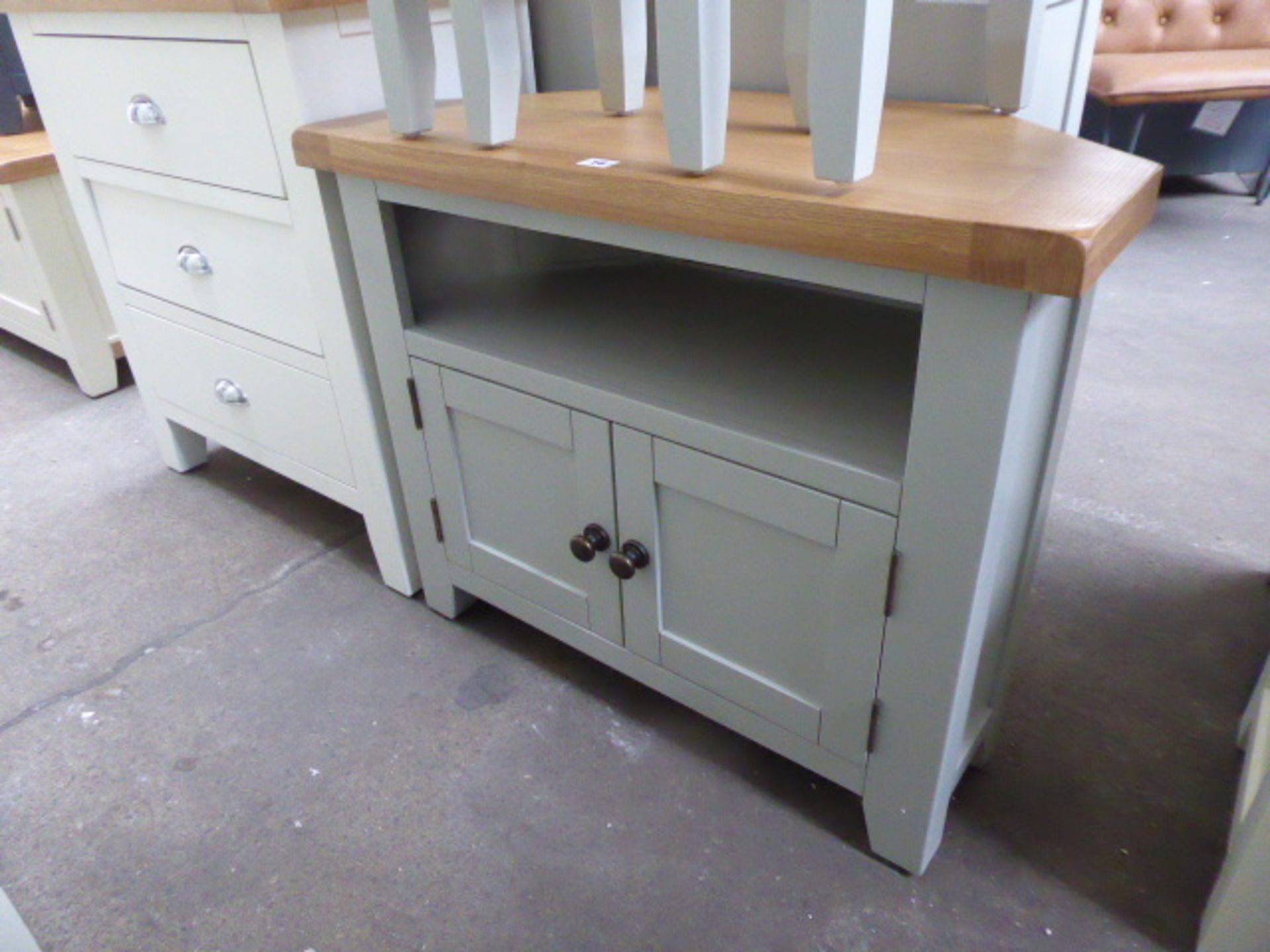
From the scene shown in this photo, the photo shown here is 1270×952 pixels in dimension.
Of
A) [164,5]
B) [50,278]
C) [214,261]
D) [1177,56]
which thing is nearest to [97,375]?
[50,278]

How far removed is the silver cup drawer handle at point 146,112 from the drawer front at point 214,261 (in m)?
0.11

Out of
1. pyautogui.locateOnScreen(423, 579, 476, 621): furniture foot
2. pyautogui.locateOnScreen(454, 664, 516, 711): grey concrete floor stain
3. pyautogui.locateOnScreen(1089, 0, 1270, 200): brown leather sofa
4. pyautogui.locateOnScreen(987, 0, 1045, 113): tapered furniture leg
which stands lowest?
pyautogui.locateOnScreen(454, 664, 516, 711): grey concrete floor stain

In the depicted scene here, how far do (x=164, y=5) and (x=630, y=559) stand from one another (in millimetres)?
832

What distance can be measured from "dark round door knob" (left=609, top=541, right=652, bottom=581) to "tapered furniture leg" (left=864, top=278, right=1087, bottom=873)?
270 mm

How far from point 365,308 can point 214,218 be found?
31 centimetres

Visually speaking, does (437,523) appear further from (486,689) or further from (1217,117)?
(1217,117)

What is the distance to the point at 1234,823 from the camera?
0.88 metres

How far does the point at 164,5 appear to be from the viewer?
1013 millimetres

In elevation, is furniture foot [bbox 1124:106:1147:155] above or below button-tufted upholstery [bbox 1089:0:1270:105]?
below

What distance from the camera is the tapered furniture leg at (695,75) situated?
0.63m

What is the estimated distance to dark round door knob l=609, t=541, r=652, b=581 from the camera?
0.94m

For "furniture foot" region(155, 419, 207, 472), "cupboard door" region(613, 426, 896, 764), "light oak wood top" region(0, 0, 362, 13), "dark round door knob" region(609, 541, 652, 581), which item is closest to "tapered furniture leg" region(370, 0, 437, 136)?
"light oak wood top" region(0, 0, 362, 13)

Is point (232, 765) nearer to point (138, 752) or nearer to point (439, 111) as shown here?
point (138, 752)

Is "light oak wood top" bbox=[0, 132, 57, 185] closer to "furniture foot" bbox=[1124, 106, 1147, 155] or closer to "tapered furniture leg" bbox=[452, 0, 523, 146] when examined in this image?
"tapered furniture leg" bbox=[452, 0, 523, 146]
